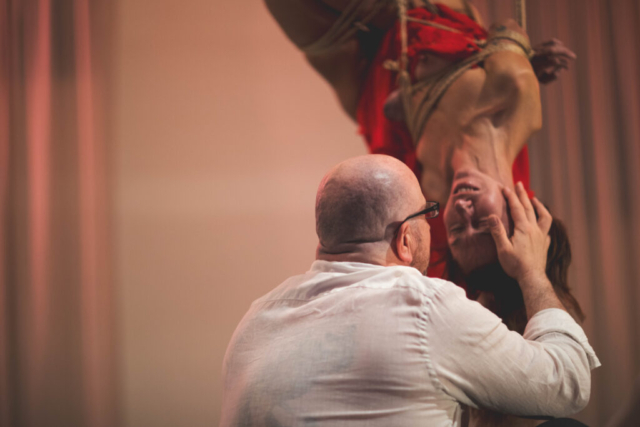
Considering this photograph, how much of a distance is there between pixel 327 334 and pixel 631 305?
147 cm

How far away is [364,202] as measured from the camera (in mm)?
875

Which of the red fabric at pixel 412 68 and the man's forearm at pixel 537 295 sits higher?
the red fabric at pixel 412 68

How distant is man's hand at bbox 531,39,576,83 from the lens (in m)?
1.36

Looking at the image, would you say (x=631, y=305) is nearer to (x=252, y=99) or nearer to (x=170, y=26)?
(x=252, y=99)

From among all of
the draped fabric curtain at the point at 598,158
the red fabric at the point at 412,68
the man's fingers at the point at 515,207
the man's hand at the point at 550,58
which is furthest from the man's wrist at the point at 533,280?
the draped fabric curtain at the point at 598,158

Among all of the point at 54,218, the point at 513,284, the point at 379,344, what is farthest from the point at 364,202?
the point at 54,218

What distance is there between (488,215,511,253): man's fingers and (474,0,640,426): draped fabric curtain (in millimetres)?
819

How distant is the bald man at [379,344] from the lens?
0.75m

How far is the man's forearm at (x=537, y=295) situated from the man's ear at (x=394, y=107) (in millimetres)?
528

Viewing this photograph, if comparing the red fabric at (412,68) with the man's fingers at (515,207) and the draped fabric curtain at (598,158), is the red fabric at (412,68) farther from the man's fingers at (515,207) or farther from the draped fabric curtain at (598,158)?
the draped fabric curtain at (598,158)

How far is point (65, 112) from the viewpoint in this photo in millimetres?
1720

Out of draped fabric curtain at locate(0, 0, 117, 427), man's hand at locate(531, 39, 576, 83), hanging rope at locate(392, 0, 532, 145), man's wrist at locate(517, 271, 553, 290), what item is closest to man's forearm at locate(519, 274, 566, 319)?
man's wrist at locate(517, 271, 553, 290)

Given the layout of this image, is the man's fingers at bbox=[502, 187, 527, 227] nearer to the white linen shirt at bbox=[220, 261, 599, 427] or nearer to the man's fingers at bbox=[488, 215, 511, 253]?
the man's fingers at bbox=[488, 215, 511, 253]

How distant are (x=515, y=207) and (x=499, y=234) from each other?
78 millimetres
